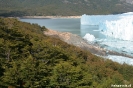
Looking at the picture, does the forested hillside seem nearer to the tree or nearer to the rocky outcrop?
the rocky outcrop

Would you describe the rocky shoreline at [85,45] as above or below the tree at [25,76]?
below

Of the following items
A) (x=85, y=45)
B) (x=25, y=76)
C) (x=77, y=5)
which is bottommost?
(x=85, y=45)

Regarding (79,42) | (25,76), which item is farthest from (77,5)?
(25,76)

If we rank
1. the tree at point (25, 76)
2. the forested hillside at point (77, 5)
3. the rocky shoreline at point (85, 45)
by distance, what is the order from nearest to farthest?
the tree at point (25, 76) < the rocky shoreline at point (85, 45) < the forested hillside at point (77, 5)

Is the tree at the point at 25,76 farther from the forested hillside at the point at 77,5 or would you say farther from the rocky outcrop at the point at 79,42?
the forested hillside at the point at 77,5

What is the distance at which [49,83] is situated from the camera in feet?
17.9

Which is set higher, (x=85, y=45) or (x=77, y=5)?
(x=77, y=5)

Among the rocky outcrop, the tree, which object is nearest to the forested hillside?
the rocky outcrop

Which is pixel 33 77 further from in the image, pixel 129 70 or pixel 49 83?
pixel 129 70

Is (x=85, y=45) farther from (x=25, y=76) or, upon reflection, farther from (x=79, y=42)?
(x=25, y=76)

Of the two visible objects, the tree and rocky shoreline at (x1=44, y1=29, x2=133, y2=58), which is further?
rocky shoreline at (x1=44, y1=29, x2=133, y2=58)

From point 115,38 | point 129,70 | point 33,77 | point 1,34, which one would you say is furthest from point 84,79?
point 115,38

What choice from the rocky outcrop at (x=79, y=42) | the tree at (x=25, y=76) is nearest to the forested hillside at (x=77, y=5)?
the rocky outcrop at (x=79, y=42)

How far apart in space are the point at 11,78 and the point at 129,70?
5487mm
